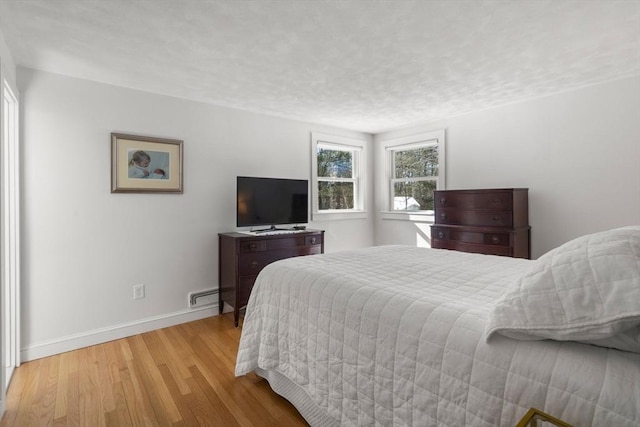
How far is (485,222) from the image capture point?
3.35 meters

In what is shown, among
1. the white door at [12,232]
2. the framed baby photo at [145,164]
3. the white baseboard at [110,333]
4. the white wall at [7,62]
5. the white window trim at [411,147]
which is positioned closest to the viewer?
the white wall at [7,62]

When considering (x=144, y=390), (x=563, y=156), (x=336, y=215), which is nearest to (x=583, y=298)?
(x=144, y=390)

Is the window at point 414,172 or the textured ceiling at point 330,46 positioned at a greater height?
the textured ceiling at point 330,46

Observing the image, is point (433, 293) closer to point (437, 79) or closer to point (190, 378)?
point (190, 378)

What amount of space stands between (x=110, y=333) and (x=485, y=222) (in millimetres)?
3747

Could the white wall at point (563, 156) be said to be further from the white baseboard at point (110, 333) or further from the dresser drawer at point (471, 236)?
the white baseboard at point (110, 333)

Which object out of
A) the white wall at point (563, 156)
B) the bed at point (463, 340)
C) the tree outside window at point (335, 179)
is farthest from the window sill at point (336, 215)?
the bed at point (463, 340)

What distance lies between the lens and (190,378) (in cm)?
219

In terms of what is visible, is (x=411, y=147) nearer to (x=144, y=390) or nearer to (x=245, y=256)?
(x=245, y=256)

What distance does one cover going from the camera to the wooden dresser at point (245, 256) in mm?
3141

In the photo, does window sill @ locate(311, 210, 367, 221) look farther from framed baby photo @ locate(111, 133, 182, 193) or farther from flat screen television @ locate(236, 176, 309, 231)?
framed baby photo @ locate(111, 133, 182, 193)

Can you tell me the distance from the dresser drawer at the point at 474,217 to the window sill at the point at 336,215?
132 cm

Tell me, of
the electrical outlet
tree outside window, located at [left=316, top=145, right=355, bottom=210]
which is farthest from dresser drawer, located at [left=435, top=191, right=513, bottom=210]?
the electrical outlet

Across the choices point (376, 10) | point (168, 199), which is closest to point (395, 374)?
point (376, 10)
